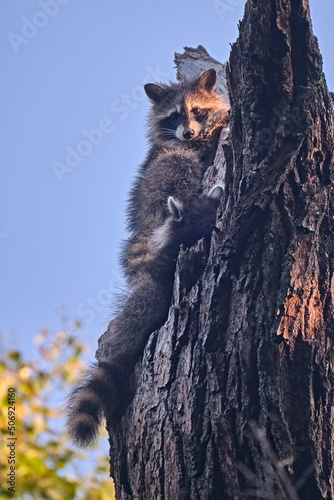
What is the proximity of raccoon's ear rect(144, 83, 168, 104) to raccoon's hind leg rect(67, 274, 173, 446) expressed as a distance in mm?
3340

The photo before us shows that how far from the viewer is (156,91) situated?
6.80 metres

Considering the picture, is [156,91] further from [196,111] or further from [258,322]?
[258,322]

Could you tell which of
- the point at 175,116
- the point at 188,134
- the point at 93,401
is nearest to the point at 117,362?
the point at 93,401

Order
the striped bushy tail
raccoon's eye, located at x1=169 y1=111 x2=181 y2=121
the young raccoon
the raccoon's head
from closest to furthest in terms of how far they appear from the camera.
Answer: the striped bushy tail → the young raccoon → the raccoon's head → raccoon's eye, located at x1=169 y1=111 x2=181 y2=121

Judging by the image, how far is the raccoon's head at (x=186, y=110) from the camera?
19.2ft

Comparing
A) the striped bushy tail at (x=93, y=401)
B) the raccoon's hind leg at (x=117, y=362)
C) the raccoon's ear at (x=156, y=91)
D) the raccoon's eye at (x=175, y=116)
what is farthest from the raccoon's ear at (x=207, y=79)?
the striped bushy tail at (x=93, y=401)

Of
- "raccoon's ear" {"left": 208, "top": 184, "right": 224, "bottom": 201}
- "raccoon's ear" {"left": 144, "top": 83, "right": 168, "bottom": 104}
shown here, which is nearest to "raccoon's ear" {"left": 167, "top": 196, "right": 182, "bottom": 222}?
"raccoon's ear" {"left": 208, "top": 184, "right": 224, "bottom": 201}

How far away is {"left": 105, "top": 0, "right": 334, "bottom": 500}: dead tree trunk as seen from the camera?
8.63 ft

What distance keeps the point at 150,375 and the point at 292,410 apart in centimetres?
90

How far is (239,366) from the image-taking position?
9.07ft

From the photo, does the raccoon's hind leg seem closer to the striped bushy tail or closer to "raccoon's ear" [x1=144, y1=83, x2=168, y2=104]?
the striped bushy tail

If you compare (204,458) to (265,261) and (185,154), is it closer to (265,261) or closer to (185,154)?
(265,261)

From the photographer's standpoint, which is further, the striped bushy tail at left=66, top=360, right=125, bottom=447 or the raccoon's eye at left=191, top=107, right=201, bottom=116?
the raccoon's eye at left=191, top=107, right=201, bottom=116

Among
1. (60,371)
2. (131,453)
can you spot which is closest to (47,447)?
(60,371)
